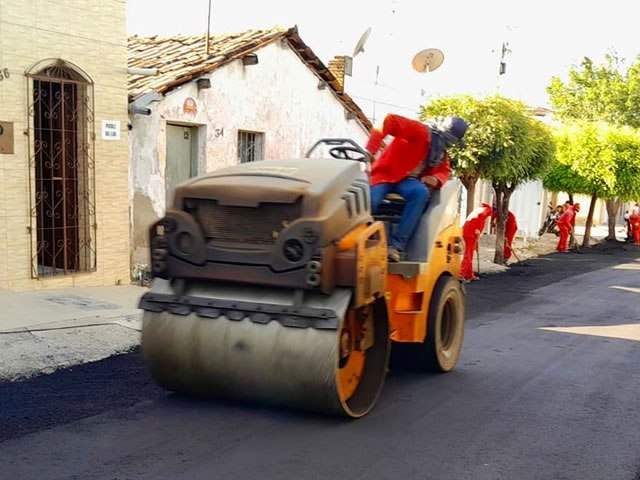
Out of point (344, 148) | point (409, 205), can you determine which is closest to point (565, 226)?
point (409, 205)

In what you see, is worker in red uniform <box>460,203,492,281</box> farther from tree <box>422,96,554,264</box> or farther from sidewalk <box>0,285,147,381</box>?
sidewalk <box>0,285,147,381</box>

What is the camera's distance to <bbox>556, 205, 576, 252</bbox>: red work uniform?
74.7 feet

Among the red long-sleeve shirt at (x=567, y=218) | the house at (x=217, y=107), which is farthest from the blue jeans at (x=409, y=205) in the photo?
the red long-sleeve shirt at (x=567, y=218)

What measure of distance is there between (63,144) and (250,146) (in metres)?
4.37

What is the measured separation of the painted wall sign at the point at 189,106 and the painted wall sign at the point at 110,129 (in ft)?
5.55

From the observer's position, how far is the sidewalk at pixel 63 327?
21.9 ft

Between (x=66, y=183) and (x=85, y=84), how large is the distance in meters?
1.36

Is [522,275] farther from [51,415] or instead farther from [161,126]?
[51,415]

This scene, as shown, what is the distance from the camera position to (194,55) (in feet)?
43.1

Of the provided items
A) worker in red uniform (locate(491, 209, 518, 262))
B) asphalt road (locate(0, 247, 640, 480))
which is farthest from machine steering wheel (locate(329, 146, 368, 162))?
worker in red uniform (locate(491, 209, 518, 262))

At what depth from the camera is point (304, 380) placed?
4.81 metres

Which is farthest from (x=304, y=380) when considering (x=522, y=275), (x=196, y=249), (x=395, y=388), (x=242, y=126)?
(x=522, y=275)

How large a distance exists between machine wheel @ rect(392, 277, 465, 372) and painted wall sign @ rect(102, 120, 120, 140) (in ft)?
17.8

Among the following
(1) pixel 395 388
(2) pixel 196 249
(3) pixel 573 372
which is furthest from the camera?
(3) pixel 573 372
